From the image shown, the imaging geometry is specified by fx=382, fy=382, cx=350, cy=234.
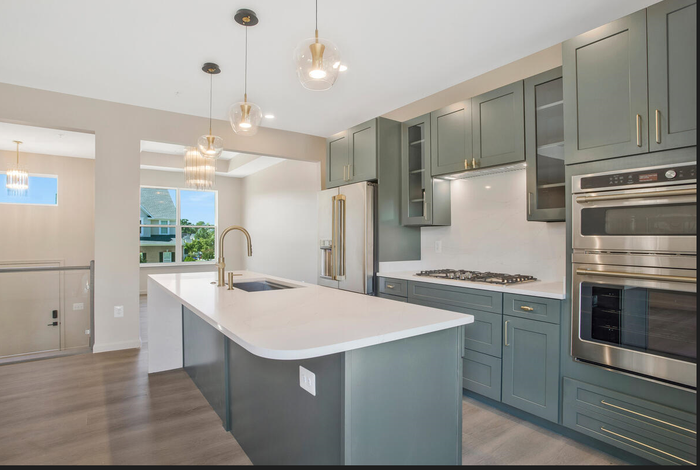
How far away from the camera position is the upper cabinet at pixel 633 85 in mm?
1846

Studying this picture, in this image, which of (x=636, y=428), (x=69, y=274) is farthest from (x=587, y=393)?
(x=69, y=274)

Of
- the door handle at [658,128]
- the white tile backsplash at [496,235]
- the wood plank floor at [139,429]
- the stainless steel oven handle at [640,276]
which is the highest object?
the door handle at [658,128]

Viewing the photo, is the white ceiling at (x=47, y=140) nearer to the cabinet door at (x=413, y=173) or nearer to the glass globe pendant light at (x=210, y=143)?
the glass globe pendant light at (x=210, y=143)

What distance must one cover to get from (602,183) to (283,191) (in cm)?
535

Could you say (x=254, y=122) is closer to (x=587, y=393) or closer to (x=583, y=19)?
(x=583, y=19)

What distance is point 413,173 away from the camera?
12.5 ft

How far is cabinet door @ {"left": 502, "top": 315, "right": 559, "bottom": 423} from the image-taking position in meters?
2.28

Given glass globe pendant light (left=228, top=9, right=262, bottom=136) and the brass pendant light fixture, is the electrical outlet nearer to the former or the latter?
glass globe pendant light (left=228, top=9, right=262, bottom=136)

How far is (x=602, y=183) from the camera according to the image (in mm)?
2111

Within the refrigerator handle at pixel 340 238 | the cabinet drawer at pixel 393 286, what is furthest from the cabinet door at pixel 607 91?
the refrigerator handle at pixel 340 238

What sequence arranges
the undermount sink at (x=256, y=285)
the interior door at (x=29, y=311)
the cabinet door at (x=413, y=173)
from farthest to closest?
the interior door at (x=29, y=311) < the cabinet door at (x=413, y=173) < the undermount sink at (x=256, y=285)

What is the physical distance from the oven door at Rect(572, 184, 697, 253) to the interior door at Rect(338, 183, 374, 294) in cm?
193

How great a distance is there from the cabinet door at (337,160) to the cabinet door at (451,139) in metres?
1.16

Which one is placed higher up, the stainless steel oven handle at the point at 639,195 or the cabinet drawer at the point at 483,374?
the stainless steel oven handle at the point at 639,195
